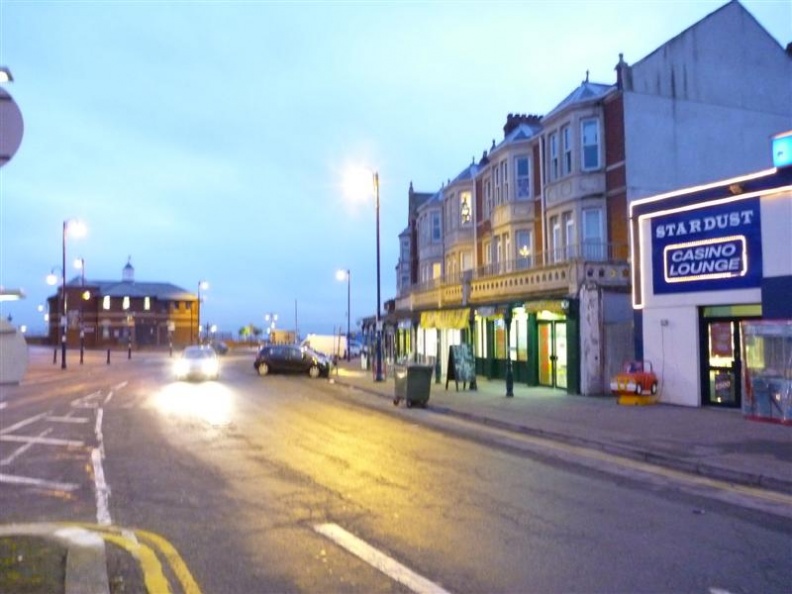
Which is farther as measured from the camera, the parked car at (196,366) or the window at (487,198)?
the parked car at (196,366)

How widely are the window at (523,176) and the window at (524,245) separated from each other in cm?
139

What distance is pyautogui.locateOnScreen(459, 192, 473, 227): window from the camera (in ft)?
124

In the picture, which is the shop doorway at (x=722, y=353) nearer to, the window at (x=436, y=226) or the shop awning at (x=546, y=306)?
the shop awning at (x=546, y=306)

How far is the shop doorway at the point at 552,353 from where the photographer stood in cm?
2484

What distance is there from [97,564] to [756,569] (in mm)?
5504

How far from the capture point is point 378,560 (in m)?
6.74

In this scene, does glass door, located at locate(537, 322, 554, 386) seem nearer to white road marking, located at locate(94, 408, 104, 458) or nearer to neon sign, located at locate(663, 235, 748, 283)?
neon sign, located at locate(663, 235, 748, 283)

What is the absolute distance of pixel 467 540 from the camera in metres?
7.43

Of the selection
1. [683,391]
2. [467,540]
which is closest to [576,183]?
[683,391]

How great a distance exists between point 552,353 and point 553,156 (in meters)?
7.35

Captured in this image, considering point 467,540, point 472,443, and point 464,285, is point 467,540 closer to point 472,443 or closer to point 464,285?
point 472,443

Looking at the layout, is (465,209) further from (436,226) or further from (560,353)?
(560,353)

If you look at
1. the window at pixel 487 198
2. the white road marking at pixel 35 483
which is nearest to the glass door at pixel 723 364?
the white road marking at pixel 35 483

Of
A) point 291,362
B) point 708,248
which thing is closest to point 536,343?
point 708,248
